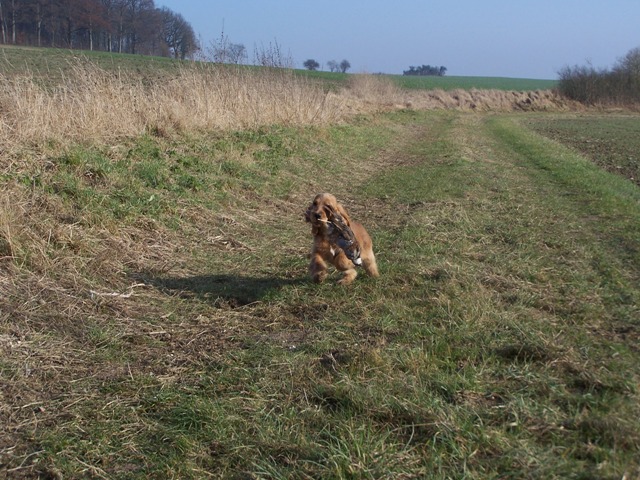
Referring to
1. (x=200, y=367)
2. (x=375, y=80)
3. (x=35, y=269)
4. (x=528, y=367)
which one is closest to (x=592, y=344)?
(x=528, y=367)

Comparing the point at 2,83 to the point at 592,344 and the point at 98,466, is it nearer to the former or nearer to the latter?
the point at 98,466

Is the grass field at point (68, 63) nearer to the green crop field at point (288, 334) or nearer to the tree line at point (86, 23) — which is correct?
the tree line at point (86, 23)

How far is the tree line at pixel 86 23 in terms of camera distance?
124 ft

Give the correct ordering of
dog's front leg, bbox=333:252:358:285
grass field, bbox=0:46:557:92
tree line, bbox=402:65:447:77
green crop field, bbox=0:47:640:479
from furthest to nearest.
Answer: tree line, bbox=402:65:447:77 < grass field, bbox=0:46:557:92 < dog's front leg, bbox=333:252:358:285 < green crop field, bbox=0:47:640:479

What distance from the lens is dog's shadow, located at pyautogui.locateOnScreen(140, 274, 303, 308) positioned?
16.4ft

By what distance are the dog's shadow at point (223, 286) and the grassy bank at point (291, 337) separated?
3cm

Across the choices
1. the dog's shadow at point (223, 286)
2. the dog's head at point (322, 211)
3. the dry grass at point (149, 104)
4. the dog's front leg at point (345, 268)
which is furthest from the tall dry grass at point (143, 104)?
the dog's front leg at point (345, 268)

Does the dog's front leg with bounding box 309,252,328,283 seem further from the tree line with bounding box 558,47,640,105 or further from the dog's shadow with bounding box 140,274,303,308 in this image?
the tree line with bounding box 558,47,640,105

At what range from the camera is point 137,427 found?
120 inches

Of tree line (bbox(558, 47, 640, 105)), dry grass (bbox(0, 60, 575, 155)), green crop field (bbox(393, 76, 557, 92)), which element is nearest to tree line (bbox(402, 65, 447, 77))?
green crop field (bbox(393, 76, 557, 92))

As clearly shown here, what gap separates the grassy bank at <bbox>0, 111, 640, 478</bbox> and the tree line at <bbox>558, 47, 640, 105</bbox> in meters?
53.8

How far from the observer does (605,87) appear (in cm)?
5566

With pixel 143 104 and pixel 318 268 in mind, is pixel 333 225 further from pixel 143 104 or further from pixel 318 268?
pixel 143 104

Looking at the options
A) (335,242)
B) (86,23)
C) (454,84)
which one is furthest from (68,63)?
(454,84)
